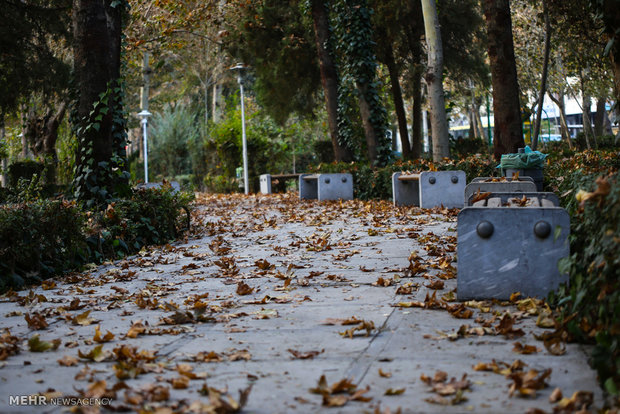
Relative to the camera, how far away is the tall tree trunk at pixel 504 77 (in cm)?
1262

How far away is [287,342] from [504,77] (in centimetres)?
986

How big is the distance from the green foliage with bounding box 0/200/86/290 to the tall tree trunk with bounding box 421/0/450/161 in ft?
32.7

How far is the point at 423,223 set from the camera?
1134 centimetres

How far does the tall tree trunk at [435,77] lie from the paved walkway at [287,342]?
861cm

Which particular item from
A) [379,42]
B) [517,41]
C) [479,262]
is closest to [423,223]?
[479,262]

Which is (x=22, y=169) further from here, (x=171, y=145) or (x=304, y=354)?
(x=304, y=354)

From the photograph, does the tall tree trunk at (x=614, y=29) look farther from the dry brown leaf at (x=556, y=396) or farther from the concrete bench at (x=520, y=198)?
the dry brown leaf at (x=556, y=396)

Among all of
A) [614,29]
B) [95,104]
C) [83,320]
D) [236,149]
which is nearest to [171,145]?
[236,149]

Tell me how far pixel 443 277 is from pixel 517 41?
3102cm

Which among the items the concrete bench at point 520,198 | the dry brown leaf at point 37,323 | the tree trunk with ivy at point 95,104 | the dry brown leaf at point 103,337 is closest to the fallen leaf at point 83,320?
the dry brown leaf at point 37,323

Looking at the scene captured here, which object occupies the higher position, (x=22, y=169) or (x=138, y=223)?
(x=22, y=169)

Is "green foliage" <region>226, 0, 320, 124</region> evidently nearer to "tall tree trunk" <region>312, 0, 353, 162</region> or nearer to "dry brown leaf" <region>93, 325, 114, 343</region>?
"tall tree trunk" <region>312, 0, 353, 162</region>

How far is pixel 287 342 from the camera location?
4.32 metres

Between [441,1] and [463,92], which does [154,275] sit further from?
[463,92]
